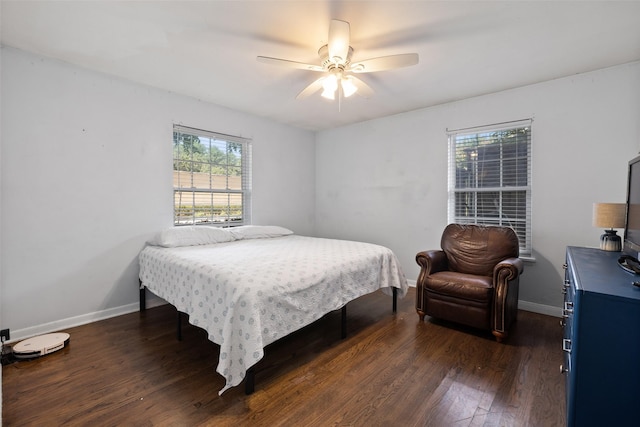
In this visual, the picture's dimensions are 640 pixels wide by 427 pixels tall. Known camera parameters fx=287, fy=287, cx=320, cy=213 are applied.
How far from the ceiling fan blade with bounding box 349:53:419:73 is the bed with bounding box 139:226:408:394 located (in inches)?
64.5

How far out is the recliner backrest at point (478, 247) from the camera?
2.96 m

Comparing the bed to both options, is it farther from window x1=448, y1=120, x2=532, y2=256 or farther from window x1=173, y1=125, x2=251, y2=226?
window x1=448, y1=120, x2=532, y2=256

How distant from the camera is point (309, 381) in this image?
195 cm

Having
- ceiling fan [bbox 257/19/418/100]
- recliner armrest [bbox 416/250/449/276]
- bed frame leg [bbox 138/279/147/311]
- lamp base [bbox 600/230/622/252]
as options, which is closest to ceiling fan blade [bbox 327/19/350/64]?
ceiling fan [bbox 257/19/418/100]

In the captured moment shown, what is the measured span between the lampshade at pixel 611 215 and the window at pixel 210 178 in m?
3.89

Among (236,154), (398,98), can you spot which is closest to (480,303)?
(398,98)

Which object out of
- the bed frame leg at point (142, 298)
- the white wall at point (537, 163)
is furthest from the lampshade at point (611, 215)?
the bed frame leg at point (142, 298)

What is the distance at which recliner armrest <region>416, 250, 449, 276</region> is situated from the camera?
298 centimetres

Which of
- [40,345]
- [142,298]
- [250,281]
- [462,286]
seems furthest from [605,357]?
[142,298]

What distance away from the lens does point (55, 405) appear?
67.3 inches

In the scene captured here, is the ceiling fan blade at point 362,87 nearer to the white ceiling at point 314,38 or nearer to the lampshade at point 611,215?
the white ceiling at point 314,38

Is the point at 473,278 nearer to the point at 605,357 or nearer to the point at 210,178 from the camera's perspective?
the point at 605,357

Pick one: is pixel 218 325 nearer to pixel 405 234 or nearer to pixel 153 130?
pixel 153 130

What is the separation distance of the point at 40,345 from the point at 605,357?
3594 mm
